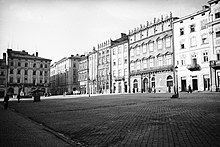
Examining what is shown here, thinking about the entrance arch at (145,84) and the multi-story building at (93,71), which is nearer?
the entrance arch at (145,84)

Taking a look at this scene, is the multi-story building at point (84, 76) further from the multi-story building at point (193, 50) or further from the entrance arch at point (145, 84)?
the multi-story building at point (193, 50)

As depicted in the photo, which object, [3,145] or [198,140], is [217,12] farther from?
[3,145]

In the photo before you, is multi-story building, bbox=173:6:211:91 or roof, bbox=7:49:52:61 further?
roof, bbox=7:49:52:61

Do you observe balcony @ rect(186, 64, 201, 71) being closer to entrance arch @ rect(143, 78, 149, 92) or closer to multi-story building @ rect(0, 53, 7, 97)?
entrance arch @ rect(143, 78, 149, 92)

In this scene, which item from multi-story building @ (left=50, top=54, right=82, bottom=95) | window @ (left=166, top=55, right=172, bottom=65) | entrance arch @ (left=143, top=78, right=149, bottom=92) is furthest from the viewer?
multi-story building @ (left=50, top=54, right=82, bottom=95)

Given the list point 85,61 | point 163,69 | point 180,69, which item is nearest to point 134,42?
Answer: point 163,69

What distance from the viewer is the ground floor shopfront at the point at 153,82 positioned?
143 feet

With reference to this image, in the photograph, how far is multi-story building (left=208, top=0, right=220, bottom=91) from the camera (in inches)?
1350

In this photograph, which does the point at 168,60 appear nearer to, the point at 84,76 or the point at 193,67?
the point at 193,67

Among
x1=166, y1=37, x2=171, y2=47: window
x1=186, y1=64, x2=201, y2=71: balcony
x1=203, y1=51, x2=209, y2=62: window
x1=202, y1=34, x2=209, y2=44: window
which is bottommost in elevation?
x1=186, y1=64, x2=201, y2=71: balcony

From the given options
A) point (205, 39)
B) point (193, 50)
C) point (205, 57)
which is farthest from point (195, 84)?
point (205, 39)

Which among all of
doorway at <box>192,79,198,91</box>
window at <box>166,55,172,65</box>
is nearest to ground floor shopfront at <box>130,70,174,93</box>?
window at <box>166,55,172,65</box>

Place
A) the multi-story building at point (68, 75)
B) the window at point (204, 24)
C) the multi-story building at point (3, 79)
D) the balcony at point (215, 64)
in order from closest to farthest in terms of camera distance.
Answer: the balcony at point (215, 64) < the window at point (204, 24) < the multi-story building at point (3, 79) < the multi-story building at point (68, 75)

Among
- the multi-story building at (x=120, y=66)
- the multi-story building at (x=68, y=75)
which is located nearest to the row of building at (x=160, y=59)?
the multi-story building at (x=120, y=66)
